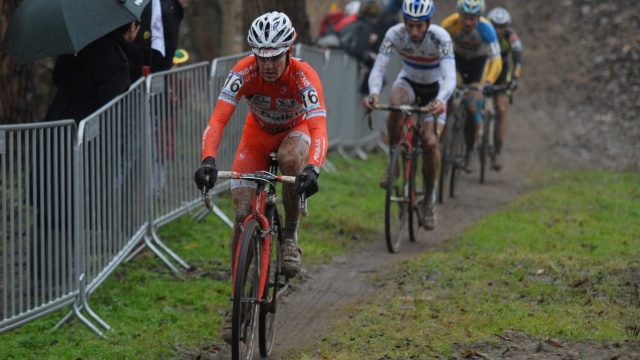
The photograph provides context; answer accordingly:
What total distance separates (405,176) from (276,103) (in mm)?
3925

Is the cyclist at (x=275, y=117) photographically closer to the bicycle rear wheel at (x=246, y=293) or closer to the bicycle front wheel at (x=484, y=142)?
the bicycle rear wheel at (x=246, y=293)

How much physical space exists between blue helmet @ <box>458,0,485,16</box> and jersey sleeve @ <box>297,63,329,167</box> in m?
6.32

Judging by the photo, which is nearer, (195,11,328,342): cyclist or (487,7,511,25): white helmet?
(195,11,328,342): cyclist

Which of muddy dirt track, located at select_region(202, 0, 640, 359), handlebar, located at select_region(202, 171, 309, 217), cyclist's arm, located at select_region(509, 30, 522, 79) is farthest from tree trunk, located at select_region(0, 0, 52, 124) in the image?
cyclist's arm, located at select_region(509, 30, 522, 79)

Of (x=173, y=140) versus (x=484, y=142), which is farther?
(x=484, y=142)

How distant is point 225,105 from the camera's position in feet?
23.8

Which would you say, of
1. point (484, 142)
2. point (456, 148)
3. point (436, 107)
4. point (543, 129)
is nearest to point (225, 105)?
point (436, 107)

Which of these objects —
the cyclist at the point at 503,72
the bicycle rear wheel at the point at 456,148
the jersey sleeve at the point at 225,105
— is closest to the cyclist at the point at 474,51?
the bicycle rear wheel at the point at 456,148

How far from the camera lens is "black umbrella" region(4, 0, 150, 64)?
852 centimetres

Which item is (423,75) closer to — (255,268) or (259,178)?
(259,178)

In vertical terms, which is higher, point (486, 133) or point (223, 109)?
point (223, 109)

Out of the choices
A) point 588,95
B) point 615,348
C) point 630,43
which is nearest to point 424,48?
point 615,348

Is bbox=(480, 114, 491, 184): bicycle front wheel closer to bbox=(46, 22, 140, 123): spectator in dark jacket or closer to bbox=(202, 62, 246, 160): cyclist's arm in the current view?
bbox=(46, 22, 140, 123): spectator in dark jacket

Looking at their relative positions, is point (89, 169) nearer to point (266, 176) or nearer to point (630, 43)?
point (266, 176)
